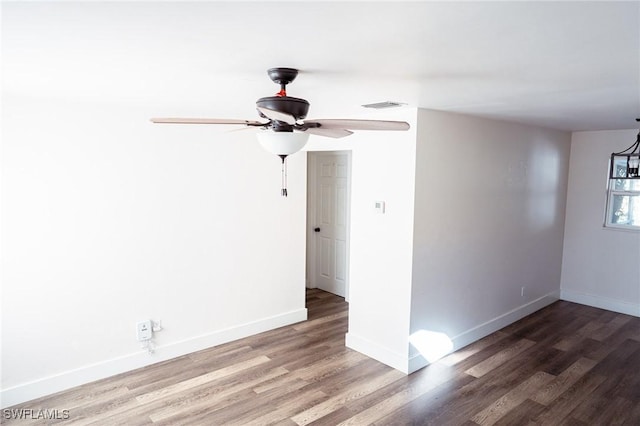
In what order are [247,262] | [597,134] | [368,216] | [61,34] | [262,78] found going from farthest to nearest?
[597,134] → [247,262] → [368,216] → [262,78] → [61,34]

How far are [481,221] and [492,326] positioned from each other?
1243 millimetres

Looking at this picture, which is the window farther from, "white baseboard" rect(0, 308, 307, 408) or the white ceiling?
"white baseboard" rect(0, 308, 307, 408)

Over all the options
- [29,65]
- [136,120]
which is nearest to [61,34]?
[29,65]

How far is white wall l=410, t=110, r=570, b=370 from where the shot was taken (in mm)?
3766

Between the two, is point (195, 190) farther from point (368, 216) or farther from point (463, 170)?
point (463, 170)

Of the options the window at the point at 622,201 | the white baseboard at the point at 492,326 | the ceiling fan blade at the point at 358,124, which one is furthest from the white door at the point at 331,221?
the ceiling fan blade at the point at 358,124

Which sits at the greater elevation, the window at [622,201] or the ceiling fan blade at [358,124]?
the ceiling fan blade at [358,124]

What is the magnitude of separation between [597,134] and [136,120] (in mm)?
5458

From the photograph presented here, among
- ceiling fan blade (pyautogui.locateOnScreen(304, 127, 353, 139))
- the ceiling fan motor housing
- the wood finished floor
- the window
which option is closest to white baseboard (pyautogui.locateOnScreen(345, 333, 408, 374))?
the wood finished floor

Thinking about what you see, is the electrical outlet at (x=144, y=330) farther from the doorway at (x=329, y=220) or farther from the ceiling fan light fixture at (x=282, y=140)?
the doorway at (x=329, y=220)

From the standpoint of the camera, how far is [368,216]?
4.02 metres

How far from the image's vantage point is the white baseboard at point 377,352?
3.82 m

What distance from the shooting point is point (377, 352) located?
159 inches

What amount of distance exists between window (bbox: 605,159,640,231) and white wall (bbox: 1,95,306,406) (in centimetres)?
418
